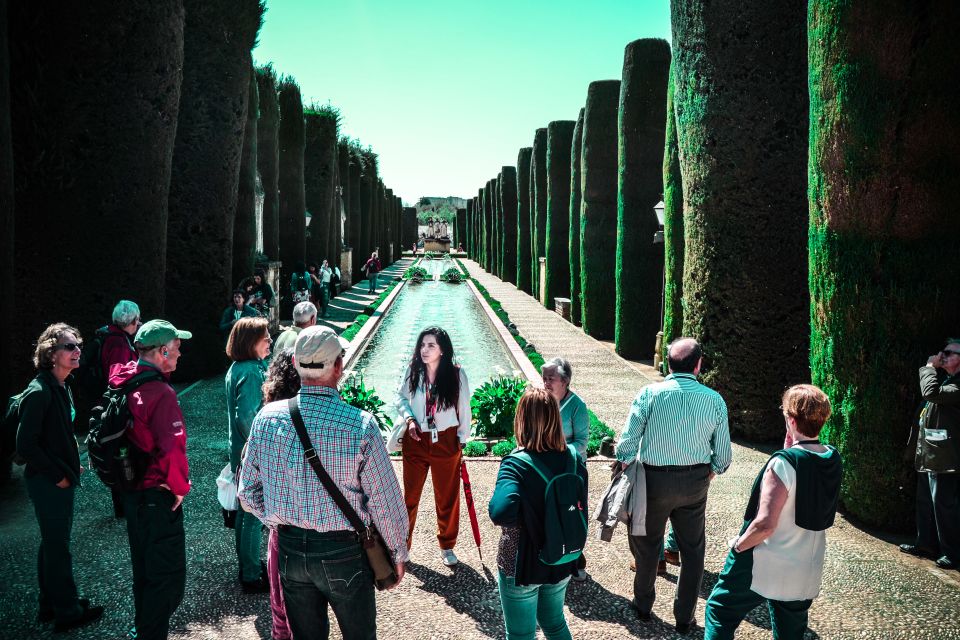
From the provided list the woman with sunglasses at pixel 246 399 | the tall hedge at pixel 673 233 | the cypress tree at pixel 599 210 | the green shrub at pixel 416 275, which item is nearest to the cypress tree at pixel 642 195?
the tall hedge at pixel 673 233

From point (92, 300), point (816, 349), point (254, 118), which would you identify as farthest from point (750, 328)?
point (254, 118)

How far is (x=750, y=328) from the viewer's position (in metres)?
8.44

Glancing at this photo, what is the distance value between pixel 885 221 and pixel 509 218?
30.9 m

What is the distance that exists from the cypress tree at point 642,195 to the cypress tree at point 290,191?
997cm

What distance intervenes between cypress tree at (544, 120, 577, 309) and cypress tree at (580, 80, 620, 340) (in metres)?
5.54

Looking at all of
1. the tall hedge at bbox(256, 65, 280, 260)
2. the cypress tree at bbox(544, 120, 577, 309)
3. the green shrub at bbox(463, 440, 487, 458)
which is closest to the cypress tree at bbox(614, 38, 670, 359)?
the green shrub at bbox(463, 440, 487, 458)

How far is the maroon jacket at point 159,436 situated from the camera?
3443mm

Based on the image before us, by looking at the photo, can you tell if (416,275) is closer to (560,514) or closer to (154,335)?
(154,335)

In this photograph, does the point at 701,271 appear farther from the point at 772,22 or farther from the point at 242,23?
the point at 242,23

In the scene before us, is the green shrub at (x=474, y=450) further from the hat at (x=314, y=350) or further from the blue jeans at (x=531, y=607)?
the hat at (x=314, y=350)

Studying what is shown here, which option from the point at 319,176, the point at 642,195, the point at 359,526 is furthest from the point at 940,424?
the point at 319,176

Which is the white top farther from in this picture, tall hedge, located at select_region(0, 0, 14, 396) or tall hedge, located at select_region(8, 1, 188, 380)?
tall hedge, located at select_region(8, 1, 188, 380)

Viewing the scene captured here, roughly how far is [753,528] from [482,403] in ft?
17.6

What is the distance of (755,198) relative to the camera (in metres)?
8.39
